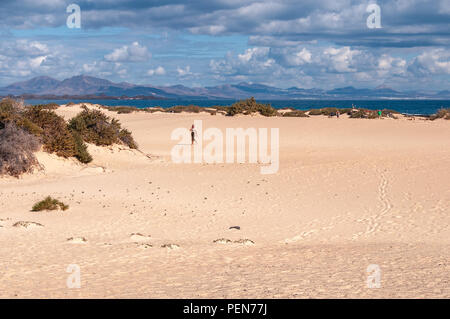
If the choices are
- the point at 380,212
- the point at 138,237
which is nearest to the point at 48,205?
the point at 138,237

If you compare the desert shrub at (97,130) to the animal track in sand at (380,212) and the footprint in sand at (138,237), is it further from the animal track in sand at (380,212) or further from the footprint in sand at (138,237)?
the footprint in sand at (138,237)

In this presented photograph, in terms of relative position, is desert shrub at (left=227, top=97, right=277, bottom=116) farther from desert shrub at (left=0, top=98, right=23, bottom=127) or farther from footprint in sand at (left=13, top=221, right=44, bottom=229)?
footprint in sand at (left=13, top=221, right=44, bottom=229)

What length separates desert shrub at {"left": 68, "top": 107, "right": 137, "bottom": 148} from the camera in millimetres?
26688

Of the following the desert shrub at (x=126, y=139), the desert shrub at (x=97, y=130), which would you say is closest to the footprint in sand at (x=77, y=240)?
the desert shrub at (x=97, y=130)

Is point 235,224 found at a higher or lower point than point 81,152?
lower

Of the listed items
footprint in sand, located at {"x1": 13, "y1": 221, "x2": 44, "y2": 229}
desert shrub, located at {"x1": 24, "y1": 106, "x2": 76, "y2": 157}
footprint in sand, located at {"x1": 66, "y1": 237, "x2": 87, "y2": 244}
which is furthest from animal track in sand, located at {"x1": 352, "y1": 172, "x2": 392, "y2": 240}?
desert shrub, located at {"x1": 24, "y1": 106, "x2": 76, "y2": 157}

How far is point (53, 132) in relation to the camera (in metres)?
24.0

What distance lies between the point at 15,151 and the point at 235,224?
11.3 m

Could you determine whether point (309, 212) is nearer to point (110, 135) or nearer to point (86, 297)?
point (86, 297)

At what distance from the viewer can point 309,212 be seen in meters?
15.4

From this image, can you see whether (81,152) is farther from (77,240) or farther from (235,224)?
(77,240)
